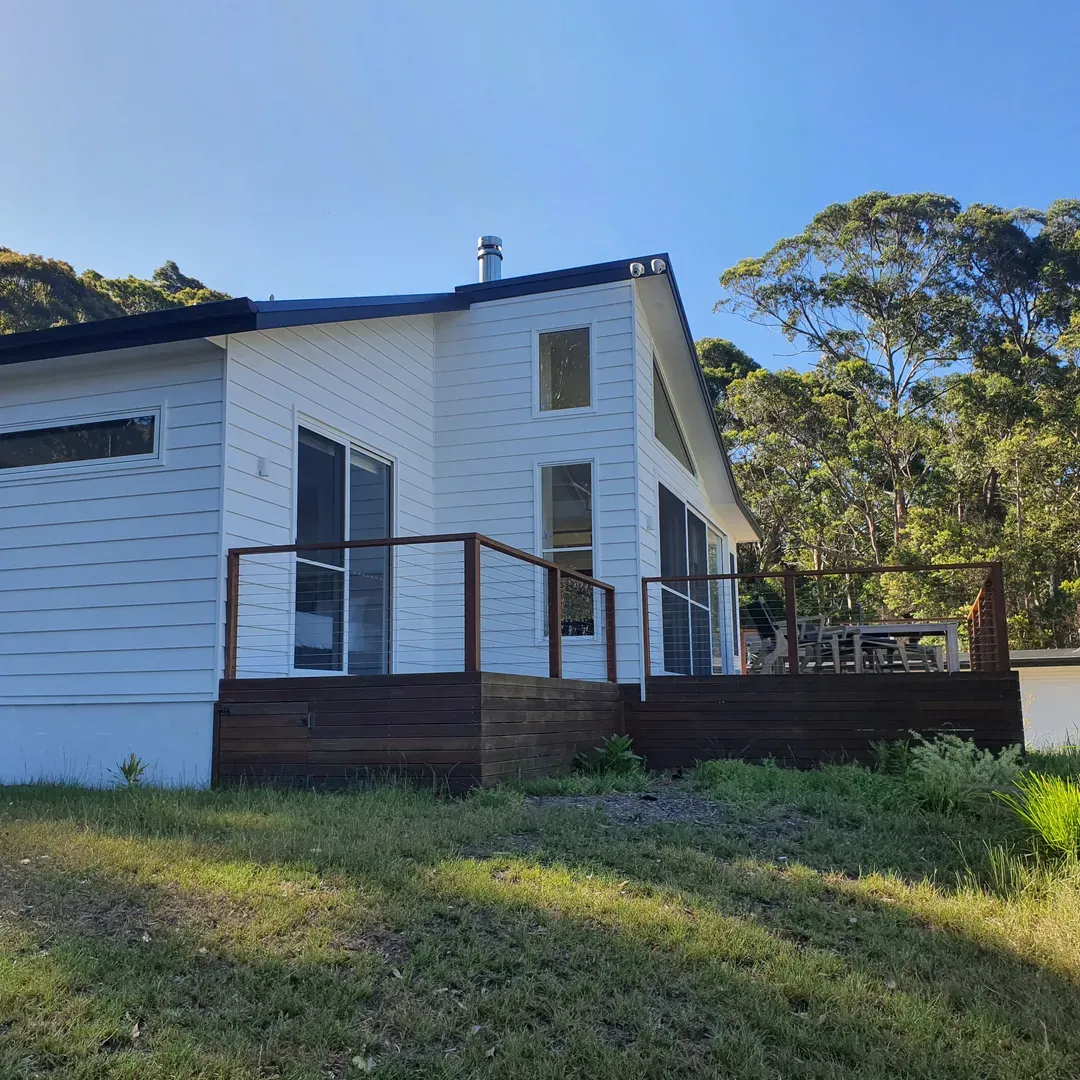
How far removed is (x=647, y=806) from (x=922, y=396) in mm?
21732

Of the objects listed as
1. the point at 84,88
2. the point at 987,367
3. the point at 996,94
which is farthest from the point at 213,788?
the point at 987,367

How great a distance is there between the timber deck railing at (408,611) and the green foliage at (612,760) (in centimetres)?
76

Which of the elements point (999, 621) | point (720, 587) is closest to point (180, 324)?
point (999, 621)

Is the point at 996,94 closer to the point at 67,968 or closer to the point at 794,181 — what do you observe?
the point at 794,181

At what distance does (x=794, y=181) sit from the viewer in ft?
77.7

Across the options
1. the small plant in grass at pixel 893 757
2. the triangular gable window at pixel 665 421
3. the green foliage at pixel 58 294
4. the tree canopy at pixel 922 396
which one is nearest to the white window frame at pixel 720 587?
the triangular gable window at pixel 665 421

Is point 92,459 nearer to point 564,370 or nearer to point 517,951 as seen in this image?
point 564,370

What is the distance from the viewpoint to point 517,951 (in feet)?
11.3

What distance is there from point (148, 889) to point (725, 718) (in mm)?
5761

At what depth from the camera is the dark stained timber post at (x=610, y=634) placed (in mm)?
9000

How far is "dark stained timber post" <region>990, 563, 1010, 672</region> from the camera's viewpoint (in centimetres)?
812

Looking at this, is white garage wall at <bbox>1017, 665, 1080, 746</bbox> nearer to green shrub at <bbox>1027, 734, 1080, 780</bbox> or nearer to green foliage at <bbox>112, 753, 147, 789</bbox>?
green shrub at <bbox>1027, 734, 1080, 780</bbox>

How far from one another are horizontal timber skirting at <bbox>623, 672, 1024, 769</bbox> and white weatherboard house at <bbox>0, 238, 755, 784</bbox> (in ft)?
2.08

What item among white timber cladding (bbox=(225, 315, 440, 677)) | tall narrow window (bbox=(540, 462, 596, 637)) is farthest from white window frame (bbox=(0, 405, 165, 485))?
tall narrow window (bbox=(540, 462, 596, 637))
